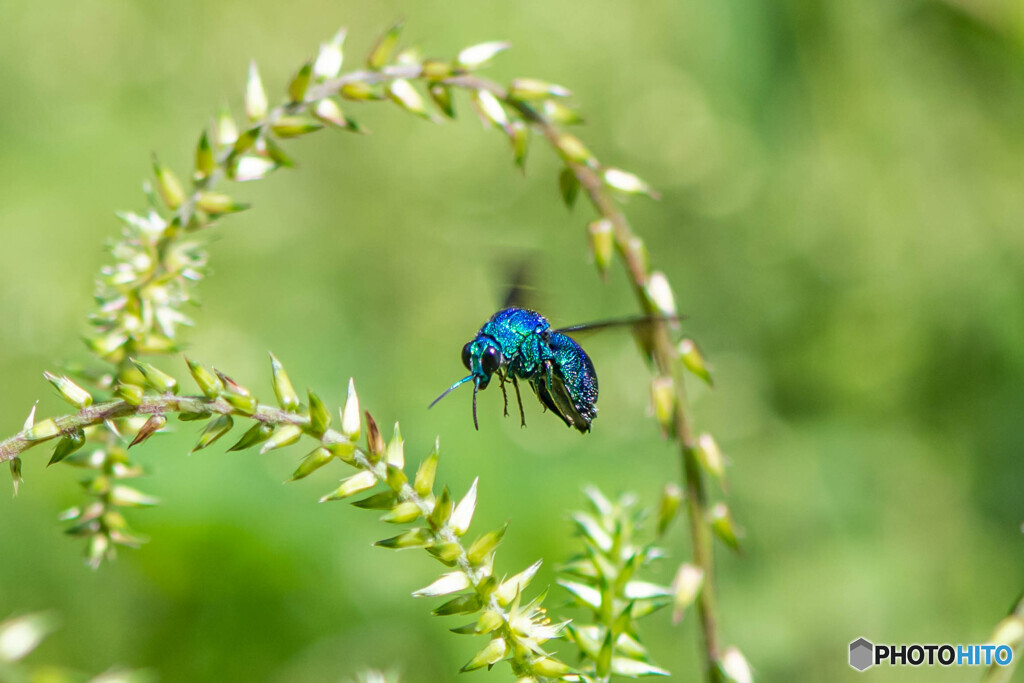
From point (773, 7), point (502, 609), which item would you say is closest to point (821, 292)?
point (773, 7)

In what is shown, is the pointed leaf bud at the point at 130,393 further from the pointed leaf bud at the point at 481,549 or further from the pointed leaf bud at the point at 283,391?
the pointed leaf bud at the point at 481,549

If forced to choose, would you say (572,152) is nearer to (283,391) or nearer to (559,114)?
(559,114)

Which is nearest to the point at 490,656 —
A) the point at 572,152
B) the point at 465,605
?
the point at 465,605

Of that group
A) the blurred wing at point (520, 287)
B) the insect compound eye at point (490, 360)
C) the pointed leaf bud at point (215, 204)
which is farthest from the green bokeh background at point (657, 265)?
the pointed leaf bud at point (215, 204)

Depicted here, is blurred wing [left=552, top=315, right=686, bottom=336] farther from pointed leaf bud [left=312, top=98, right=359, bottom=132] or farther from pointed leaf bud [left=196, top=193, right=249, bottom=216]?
pointed leaf bud [left=196, top=193, right=249, bottom=216]

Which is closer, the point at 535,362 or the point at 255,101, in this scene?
the point at 255,101

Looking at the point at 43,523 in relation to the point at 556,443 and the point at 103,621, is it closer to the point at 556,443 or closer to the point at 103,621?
the point at 103,621
